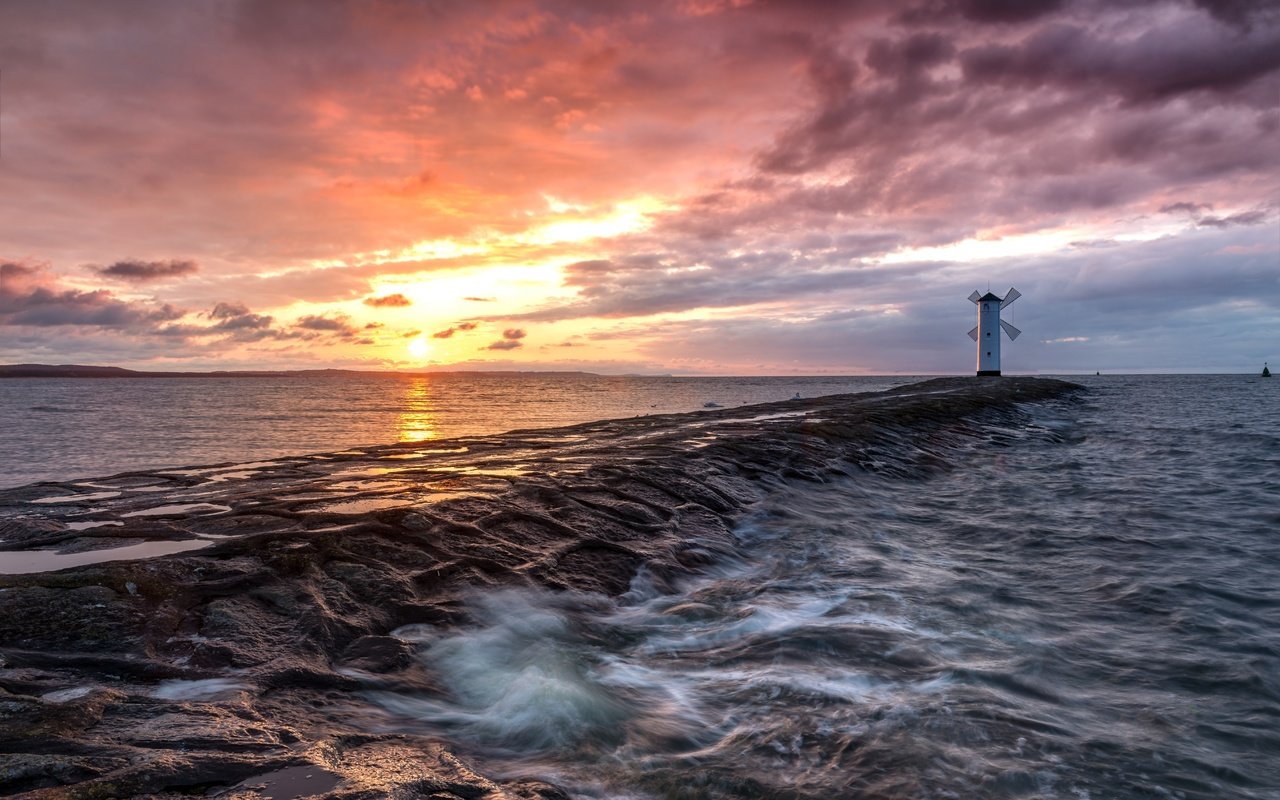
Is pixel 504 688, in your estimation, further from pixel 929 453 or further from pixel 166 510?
pixel 929 453

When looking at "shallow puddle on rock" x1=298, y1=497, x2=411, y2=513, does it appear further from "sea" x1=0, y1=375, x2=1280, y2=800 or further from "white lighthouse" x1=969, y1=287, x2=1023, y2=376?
"white lighthouse" x1=969, y1=287, x2=1023, y2=376

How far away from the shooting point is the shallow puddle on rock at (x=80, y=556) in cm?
580

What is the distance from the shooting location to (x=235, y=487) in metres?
10.0

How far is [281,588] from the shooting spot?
554cm

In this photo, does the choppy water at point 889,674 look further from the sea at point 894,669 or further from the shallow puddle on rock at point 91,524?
the shallow puddle on rock at point 91,524

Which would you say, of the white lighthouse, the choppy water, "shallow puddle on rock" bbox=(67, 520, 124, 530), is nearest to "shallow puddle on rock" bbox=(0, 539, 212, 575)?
"shallow puddle on rock" bbox=(67, 520, 124, 530)

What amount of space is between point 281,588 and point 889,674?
484 centimetres

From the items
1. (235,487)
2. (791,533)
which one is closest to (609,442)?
(791,533)

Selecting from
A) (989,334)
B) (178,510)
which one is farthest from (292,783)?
(989,334)

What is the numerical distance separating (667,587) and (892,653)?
2.52 m

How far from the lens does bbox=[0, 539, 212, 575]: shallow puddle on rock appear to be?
5801 millimetres

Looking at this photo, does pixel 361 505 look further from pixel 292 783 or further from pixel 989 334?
pixel 989 334

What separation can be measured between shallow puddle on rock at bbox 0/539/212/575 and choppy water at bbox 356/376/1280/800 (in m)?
2.77

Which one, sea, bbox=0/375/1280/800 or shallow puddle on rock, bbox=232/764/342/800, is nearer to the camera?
shallow puddle on rock, bbox=232/764/342/800
